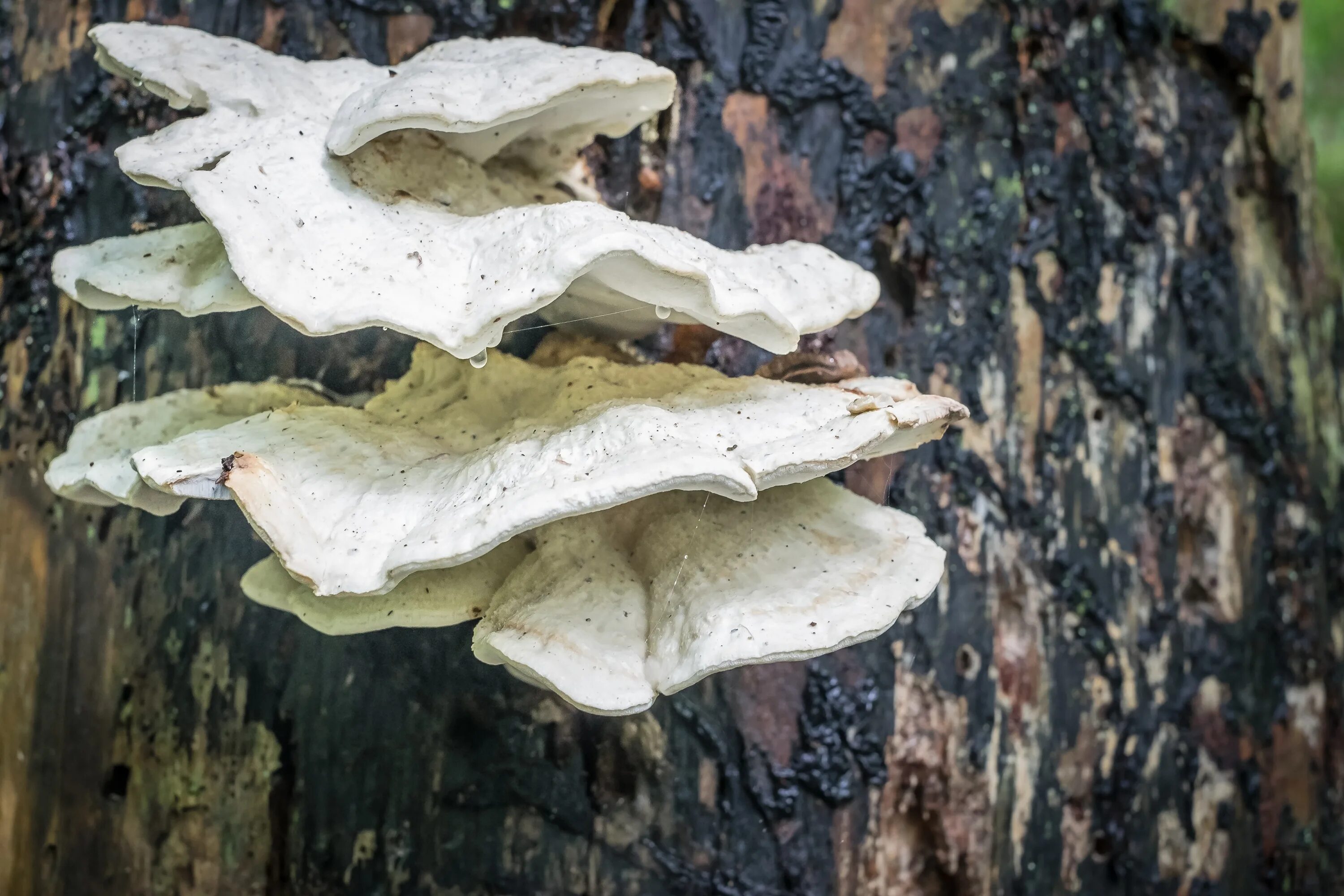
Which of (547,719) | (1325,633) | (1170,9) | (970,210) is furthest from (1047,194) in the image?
(547,719)

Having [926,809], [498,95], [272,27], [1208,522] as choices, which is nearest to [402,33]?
[272,27]

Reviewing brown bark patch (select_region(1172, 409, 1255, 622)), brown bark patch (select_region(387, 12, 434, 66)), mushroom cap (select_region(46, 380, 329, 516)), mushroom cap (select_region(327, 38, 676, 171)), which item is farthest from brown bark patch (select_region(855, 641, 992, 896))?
brown bark patch (select_region(387, 12, 434, 66))

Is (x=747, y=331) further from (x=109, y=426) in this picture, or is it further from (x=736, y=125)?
(x=109, y=426)

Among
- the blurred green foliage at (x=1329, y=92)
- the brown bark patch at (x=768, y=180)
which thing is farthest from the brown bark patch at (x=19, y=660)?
the blurred green foliage at (x=1329, y=92)

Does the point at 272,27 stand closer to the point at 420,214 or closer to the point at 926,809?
the point at 420,214

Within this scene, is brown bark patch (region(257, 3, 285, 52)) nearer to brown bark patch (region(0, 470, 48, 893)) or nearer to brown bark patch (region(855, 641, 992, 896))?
brown bark patch (region(0, 470, 48, 893))
